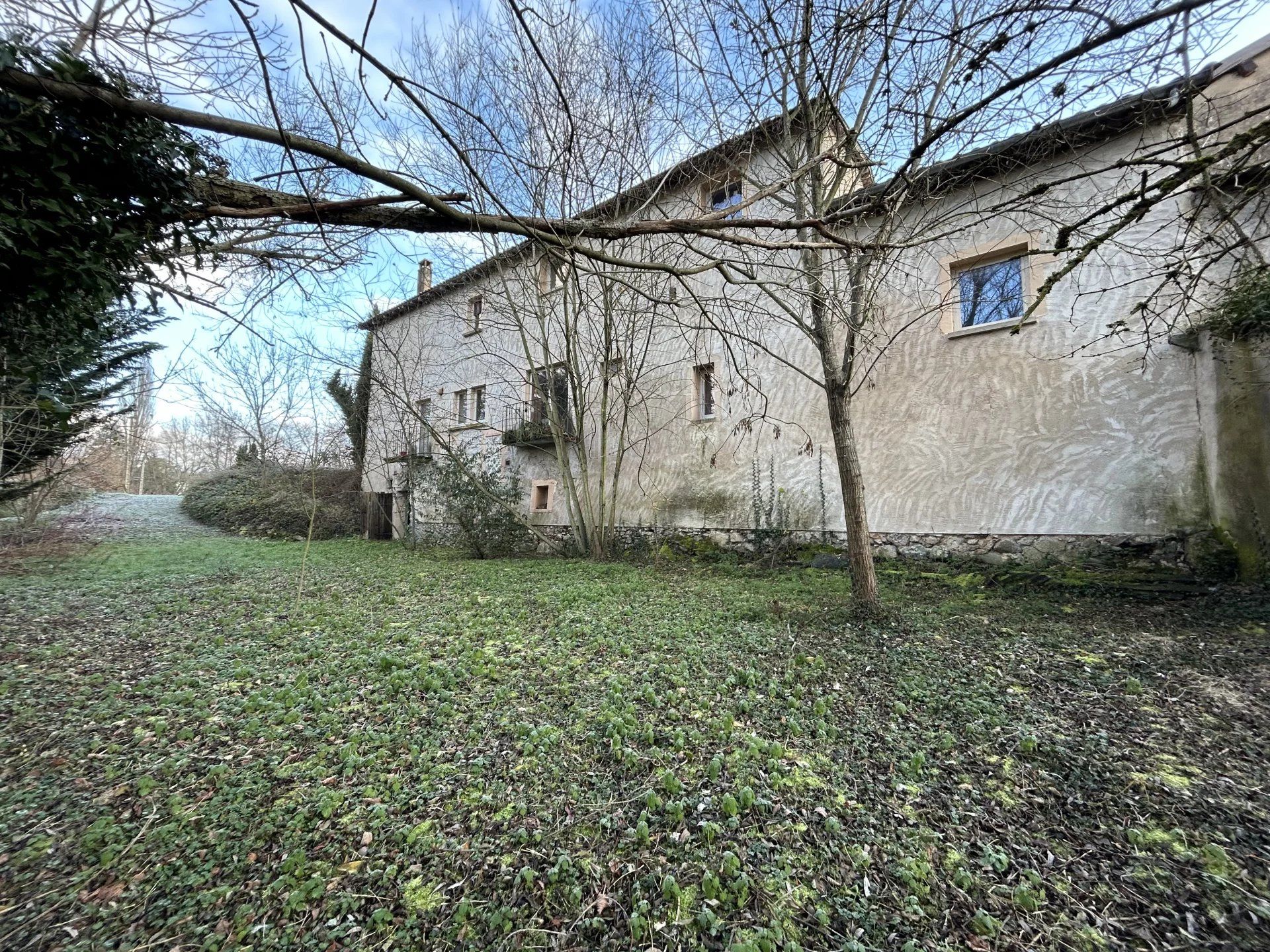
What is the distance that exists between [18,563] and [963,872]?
11720mm

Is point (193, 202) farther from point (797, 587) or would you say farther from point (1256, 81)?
point (1256, 81)

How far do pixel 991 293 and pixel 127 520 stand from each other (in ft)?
70.5

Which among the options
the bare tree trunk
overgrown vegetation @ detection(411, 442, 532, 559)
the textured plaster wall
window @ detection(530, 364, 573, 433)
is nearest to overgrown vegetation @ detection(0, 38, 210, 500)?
the textured plaster wall

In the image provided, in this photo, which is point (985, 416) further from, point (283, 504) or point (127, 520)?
point (127, 520)

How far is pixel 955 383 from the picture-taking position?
6676 mm

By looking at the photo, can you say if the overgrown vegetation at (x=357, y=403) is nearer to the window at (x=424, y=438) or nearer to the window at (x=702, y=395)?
the window at (x=424, y=438)

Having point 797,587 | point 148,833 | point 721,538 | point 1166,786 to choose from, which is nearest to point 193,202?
point 148,833

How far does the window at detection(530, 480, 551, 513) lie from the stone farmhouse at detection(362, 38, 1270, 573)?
842mm

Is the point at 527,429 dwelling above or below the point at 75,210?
above

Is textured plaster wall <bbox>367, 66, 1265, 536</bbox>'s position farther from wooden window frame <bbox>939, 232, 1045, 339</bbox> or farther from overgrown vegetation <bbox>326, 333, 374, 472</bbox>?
overgrown vegetation <bbox>326, 333, 374, 472</bbox>

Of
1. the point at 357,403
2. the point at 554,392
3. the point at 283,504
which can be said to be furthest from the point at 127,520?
the point at 554,392

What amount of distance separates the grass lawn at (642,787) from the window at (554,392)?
591cm

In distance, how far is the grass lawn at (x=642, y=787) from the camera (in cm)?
158

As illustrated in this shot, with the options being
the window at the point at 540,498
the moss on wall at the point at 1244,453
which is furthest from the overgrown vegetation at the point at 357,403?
the moss on wall at the point at 1244,453
